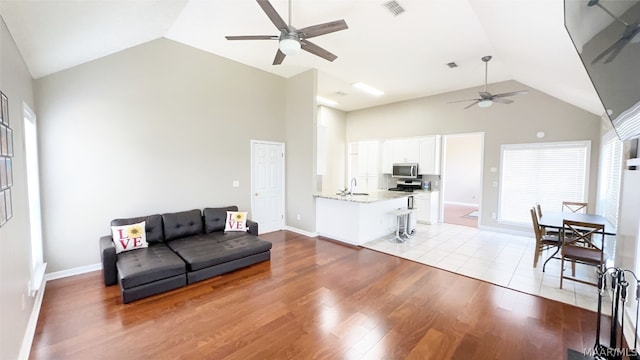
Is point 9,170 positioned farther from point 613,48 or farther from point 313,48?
point 613,48

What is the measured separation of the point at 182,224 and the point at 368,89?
5125 millimetres

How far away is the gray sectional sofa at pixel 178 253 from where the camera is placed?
2967 mm

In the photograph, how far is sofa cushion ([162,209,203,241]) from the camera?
4051 mm

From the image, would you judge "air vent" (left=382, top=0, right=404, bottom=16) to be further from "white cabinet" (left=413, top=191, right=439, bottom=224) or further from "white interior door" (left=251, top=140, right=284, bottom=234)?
"white cabinet" (left=413, top=191, right=439, bottom=224)

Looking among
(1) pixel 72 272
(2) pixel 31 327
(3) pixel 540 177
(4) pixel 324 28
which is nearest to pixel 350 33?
(4) pixel 324 28

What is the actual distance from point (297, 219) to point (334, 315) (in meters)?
3.31

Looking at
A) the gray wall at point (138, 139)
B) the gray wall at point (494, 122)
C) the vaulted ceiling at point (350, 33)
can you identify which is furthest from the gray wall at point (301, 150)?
the gray wall at point (494, 122)

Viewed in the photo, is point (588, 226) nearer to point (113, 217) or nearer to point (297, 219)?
point (297, 219)

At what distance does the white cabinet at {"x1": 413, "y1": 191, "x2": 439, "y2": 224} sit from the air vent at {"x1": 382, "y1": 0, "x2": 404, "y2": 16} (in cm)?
461

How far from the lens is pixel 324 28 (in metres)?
2.46

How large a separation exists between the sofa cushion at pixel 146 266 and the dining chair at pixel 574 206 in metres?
6.70

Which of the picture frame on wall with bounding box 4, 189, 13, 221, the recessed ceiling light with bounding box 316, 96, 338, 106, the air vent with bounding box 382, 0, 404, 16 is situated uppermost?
the recessed ceiling light with bounding box 316, 96, 338, 106

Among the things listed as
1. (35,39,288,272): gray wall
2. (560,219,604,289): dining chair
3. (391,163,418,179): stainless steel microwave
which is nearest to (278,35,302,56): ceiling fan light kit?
(35,39,288,272): gray wall

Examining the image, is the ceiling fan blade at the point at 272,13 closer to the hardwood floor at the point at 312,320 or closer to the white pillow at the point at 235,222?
the hardwood floor at the point at 312,320
